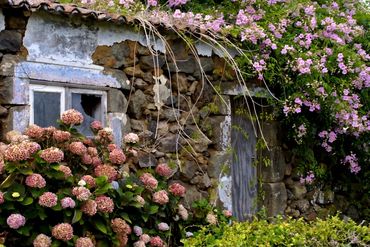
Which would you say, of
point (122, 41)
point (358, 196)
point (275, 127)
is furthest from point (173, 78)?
point (358, 196)

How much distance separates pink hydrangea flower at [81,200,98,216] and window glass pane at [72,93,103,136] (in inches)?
51.5

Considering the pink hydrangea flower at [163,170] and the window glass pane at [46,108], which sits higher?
the window glass pane at [46,108]

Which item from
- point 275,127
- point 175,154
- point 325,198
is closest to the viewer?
point 175,154

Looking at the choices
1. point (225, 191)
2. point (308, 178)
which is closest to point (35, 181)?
point (225, 191)

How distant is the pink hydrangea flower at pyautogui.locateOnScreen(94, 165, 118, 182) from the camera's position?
5.04 m

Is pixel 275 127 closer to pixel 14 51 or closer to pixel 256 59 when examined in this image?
pixel 256 59

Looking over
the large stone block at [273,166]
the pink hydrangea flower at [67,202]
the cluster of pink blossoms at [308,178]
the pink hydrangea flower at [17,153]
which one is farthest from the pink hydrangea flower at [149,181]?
the cluster of pink blossoms at [308,178]

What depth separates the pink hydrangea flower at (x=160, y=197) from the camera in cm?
542

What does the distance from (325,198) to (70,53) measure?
380 cm

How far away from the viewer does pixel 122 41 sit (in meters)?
6.06

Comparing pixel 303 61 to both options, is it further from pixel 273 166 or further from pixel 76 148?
pixel 76 148

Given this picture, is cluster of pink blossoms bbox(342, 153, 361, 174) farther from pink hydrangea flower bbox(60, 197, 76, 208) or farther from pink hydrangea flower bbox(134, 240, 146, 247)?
pink hydrangea flower bbox(60, 197, 76, 208)

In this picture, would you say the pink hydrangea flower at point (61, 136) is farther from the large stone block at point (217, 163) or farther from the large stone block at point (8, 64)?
the large stone block at point (217, 163)

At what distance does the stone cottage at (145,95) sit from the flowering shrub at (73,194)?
0.52m
